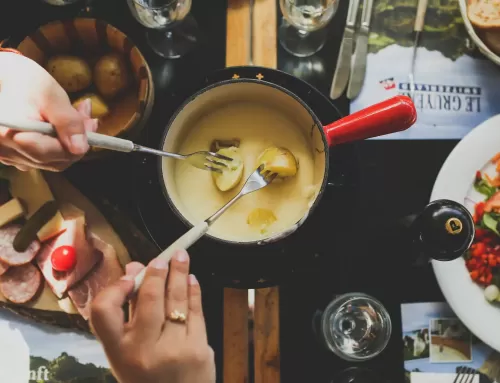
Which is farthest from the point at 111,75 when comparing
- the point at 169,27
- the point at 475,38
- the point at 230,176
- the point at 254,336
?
the point at 475,38

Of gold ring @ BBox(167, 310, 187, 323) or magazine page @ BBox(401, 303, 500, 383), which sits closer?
gold ring @ BBox(167, 310, 187, 323)

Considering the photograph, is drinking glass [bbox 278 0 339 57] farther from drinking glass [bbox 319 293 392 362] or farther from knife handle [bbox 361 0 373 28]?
drinking glass [bbox 319 293 392 362]

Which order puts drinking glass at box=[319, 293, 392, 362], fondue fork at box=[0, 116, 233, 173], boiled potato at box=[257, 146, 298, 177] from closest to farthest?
fondue fork at box=[0, 116, 233, 173], boiled potato at box=[257, 146, 298, 177], drinking glass at box=[319, 293, 392, 362]

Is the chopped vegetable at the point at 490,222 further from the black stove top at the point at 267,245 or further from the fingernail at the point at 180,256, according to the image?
the fingernail at the point at 180,256

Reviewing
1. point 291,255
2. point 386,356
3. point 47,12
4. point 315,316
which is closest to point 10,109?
point 47,12

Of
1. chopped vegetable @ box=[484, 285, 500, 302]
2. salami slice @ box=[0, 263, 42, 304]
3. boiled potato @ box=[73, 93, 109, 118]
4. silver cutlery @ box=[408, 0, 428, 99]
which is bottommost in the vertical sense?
chopped vegetable @ box=[484, 285, 500, 302]

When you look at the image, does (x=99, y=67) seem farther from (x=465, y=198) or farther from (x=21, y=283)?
(x=465, y=198)

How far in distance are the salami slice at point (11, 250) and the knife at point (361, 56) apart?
564 millimetres

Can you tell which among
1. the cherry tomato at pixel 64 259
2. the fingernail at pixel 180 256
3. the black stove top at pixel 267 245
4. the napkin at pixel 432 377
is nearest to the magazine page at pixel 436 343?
the napkin at pixel 432 377

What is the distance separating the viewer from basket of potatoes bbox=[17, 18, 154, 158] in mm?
882

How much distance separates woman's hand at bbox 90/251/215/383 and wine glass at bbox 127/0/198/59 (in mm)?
424

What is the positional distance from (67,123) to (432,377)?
2.25 ft

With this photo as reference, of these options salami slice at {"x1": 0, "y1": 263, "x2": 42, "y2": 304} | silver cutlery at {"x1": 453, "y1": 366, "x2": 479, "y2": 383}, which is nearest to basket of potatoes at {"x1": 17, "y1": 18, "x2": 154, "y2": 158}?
salami slice at {"x1": 0, "y1": 263, "x2": 42, "y2": 304}

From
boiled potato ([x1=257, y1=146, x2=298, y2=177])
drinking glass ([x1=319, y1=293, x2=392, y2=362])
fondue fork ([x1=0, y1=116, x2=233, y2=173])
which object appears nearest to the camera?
fondue fork ([x1=0, y1=116, x2=233, y2=173])
